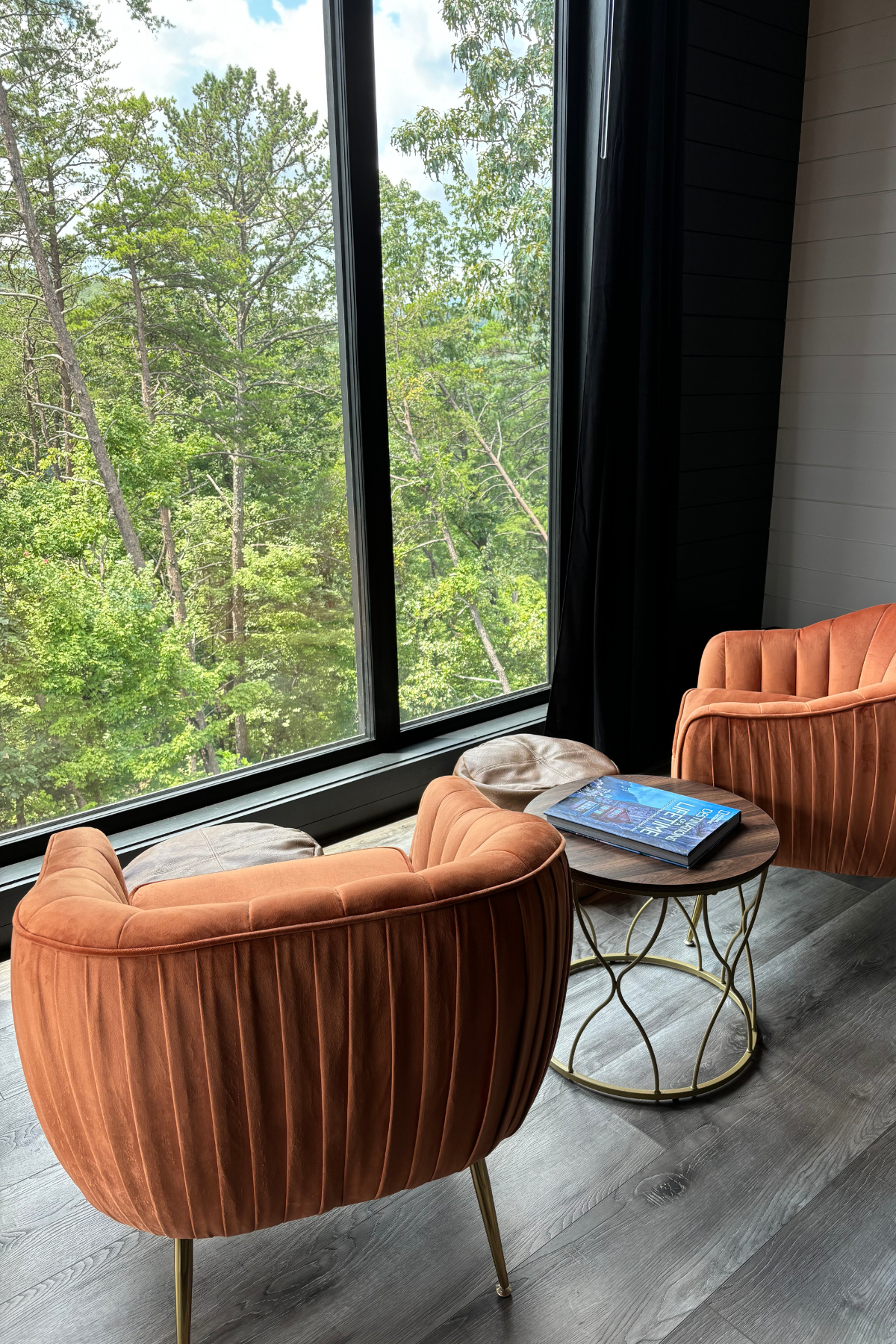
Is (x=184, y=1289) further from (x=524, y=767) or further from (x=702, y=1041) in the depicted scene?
(x=524, y=767)

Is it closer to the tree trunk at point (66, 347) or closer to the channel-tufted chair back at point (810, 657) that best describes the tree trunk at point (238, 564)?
the tree trunk at point (66, 347)

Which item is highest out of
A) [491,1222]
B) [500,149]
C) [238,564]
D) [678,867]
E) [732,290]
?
[500,149]

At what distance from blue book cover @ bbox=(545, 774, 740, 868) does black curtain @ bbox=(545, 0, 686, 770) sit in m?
1.24

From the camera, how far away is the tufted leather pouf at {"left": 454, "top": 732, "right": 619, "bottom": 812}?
2.45 metres

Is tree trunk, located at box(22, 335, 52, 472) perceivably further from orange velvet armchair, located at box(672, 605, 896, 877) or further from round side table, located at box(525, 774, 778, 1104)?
orange velvet armchair, located at box(672, 605, 896, 877)

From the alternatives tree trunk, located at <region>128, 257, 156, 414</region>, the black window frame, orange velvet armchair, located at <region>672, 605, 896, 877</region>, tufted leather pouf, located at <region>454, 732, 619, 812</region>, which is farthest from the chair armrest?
tree trunk, located at <region>128, 257, 156, 414</region>

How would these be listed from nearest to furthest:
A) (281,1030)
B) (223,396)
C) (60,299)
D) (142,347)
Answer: (281,1030) < (60,299) < (142,347) < (223,396)

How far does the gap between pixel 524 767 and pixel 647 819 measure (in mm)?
768

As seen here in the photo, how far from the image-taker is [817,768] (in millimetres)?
2084

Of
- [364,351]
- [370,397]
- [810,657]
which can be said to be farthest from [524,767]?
[364,351]

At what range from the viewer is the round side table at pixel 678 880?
166cm

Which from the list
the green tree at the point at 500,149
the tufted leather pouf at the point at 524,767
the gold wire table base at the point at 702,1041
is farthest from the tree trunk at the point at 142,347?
the gold wire table base at the point at 702,1041

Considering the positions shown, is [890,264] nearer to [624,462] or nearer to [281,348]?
[624,462]

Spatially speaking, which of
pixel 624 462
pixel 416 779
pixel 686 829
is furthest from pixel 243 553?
pixel 686 829
